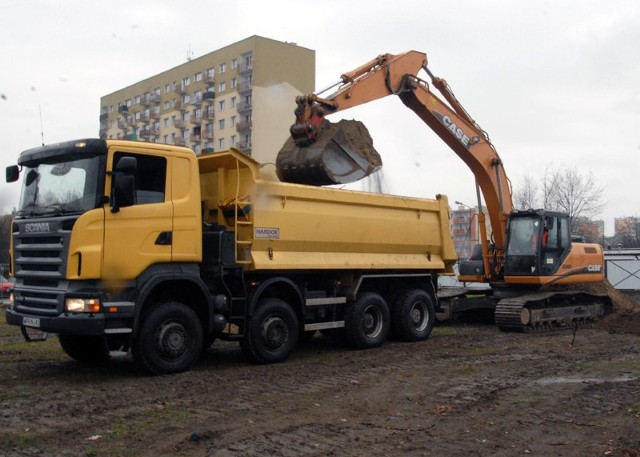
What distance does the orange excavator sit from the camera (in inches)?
562

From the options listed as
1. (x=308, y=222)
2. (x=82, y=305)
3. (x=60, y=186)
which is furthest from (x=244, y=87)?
(x=82, y=305)

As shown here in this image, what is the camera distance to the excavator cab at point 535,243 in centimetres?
1620

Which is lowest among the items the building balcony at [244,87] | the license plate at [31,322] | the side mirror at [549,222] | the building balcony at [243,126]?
the license plate at [31,322]

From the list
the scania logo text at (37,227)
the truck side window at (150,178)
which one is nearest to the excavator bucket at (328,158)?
the truck side window at (150,178)

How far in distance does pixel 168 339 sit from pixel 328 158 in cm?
422

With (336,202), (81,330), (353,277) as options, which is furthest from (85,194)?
(353,277)

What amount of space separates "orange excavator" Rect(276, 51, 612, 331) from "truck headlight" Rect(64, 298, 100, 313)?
19.8ft

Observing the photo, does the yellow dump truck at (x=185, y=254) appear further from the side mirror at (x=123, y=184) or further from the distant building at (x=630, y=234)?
the distant building at (x=630, y=234)

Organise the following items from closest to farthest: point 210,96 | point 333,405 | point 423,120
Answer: point 333,405
point 423,120
point 210,96

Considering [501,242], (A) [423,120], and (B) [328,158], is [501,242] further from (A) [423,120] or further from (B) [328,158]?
(B) [328,158]

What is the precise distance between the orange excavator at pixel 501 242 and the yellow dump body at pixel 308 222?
4.17 feet

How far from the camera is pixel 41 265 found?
29.8 ft

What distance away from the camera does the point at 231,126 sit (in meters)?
68.7

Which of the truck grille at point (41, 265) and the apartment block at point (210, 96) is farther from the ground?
the apartment block at point (210, 96)
